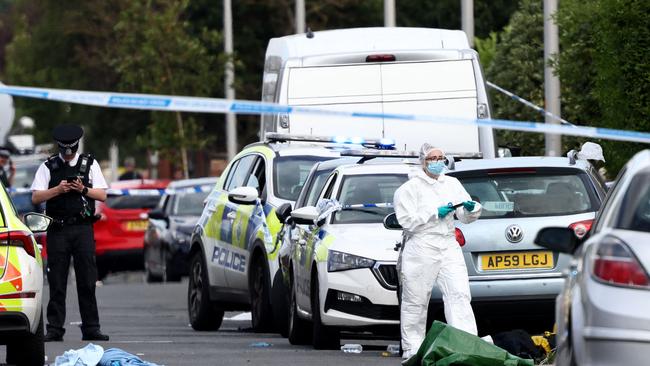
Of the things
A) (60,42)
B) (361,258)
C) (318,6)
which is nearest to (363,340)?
(361,258)

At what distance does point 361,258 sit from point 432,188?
1.16 metres

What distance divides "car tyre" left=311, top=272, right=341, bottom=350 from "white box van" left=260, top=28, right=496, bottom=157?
4.72 meters

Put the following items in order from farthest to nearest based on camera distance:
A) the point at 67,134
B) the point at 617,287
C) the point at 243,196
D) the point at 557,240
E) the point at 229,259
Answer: the point at 229,259 < the point at 243,196 < the point at 67,134 < the point at 557,240 < the point at 617,287

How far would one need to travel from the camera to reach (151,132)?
143 feet

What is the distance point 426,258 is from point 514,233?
32.5 inches

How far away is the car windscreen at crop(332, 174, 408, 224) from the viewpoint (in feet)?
50.1

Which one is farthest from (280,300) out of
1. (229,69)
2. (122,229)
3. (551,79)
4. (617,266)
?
(229,69)

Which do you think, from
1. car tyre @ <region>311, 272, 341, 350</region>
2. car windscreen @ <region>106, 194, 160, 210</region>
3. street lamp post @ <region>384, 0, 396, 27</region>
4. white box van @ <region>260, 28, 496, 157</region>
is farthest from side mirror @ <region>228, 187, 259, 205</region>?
street lamp post @ <region>384, 0, 396, 27</region>

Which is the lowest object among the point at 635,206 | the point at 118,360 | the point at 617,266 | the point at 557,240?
the point at 118,360

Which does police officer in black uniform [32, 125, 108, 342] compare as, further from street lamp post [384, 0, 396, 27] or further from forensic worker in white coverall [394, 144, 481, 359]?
street lamp post [384, 0, 396, 27]

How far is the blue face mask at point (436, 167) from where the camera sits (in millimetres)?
13469

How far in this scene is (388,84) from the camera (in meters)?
20.3

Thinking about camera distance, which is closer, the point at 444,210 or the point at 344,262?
the point at 444,210

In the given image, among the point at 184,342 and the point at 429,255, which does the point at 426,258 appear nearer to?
the point at 429,255
